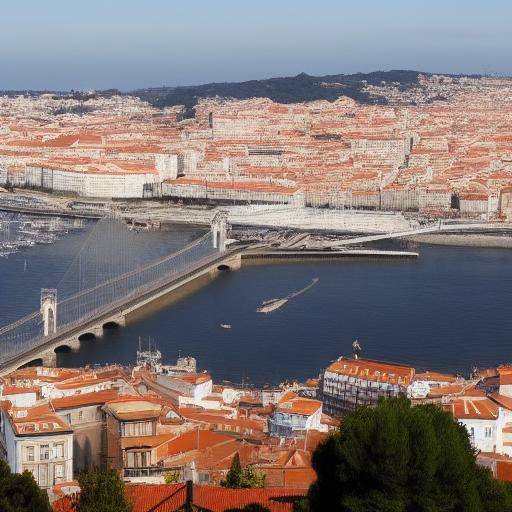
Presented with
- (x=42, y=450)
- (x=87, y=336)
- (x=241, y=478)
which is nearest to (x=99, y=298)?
(x=87, y=336)

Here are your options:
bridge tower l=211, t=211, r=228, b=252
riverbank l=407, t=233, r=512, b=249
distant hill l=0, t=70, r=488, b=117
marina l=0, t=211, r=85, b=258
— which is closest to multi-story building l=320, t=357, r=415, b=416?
bridge tower l=211, t=211, r=228, b=252

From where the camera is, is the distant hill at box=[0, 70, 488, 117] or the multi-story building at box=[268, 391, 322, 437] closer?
the multi-story building at box=[268, 391, 322, 437]

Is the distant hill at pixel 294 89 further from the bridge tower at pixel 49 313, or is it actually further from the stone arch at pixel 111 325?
the bridge tower at pixel 49 313

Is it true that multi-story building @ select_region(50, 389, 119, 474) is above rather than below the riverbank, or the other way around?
above

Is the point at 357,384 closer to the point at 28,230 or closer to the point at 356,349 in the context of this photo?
the point at 356,349

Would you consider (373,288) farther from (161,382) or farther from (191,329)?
(161,382)

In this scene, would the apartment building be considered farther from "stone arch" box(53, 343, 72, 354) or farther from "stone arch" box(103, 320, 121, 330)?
"stone arch" box(103, 320, 121, 330)
